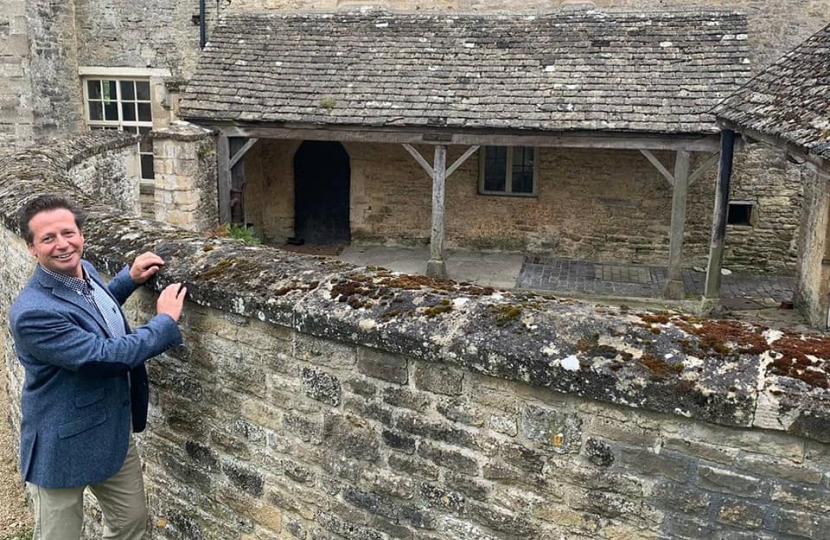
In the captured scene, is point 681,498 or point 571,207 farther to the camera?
point 571,207

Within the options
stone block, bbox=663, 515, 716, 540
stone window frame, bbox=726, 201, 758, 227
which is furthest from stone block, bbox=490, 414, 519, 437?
stone window frame, bbox=726, 201, 758, 227

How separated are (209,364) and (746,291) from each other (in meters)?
10.2

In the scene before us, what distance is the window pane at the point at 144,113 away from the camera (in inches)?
608

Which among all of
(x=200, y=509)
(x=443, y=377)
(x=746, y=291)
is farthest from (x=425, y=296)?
(x=746, y=291)

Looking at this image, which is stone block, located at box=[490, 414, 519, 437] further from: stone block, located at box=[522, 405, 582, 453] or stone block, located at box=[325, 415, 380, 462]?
stone block, located at box=[325, 415, 380, 462]

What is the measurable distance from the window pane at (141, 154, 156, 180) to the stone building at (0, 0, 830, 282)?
0.03 metres

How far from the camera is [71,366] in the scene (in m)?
2.75

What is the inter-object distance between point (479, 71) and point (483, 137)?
1.31 metres

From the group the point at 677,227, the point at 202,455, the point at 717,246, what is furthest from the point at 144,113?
the point at 202,455

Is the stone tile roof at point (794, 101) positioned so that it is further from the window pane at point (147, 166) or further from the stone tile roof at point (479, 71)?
the window pane at point (147, 166)

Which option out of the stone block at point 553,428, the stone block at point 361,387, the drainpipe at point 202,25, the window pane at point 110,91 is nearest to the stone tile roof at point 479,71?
the drainpipe at point 202,25

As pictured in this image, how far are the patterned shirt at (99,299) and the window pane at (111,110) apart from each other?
13733mm

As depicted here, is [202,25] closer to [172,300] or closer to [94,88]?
[94,88]

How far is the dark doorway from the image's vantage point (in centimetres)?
1454
